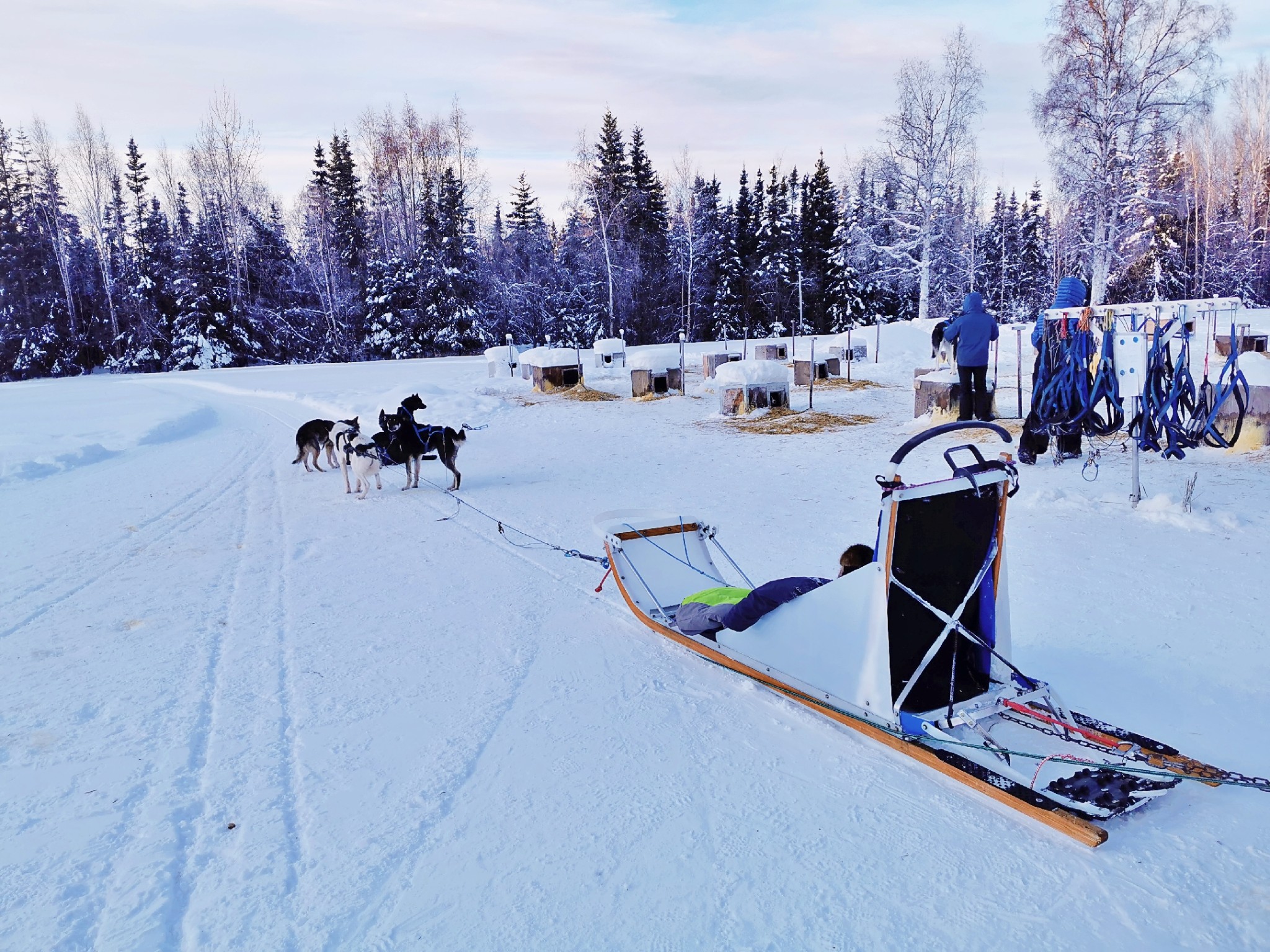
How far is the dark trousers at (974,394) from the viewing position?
9938mm

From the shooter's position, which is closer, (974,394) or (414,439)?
(414,439)

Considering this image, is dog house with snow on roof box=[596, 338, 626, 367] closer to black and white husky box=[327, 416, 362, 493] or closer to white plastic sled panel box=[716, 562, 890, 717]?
black and white husky box=[327, 416, 362, 493]

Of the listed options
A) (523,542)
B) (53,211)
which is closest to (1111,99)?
(523,542)

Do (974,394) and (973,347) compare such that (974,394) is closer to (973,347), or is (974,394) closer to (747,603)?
(973,347)

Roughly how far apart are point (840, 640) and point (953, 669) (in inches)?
17.2

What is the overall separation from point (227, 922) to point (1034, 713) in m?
2.73

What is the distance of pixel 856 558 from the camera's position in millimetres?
3324

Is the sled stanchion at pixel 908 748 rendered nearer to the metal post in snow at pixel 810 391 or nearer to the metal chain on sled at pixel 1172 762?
the metal chain on sled at pixel 1172 762

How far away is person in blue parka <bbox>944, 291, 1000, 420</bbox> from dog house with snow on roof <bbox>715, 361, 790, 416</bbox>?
10.8 feet

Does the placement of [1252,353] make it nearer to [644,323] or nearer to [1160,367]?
[1160,367]

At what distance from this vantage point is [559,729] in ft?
10.9

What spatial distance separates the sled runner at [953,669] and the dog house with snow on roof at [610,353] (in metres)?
19.7

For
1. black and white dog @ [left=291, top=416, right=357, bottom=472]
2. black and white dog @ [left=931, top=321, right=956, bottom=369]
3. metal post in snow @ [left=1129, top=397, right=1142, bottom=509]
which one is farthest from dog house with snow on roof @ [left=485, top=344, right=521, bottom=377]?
metal post in snow @ [left=1129, top=397, right=1142, bottom=509]

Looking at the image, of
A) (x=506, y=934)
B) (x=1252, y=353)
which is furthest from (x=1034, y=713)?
(x=1252, y=353)
